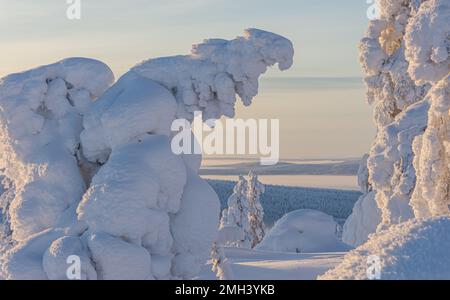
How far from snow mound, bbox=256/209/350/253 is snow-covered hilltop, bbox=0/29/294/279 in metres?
13.7

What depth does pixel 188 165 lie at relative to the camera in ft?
51.7

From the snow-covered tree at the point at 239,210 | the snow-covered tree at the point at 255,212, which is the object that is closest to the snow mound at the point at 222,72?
the snow-covered tree at the point at 255,212

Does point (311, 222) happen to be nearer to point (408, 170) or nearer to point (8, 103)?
point (408, 170)

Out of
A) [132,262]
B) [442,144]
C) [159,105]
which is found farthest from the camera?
[159,105]

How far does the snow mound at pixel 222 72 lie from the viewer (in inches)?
614

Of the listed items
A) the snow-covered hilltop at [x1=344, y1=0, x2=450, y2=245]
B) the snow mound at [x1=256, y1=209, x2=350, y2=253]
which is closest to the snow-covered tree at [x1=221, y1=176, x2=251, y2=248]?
the snow mound at [x1=256, y1=209, x2=350, y2=253]

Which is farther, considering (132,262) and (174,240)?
(174,240)

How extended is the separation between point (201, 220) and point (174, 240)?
2.20ft

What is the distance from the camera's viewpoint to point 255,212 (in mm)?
50312

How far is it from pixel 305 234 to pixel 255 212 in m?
20.9

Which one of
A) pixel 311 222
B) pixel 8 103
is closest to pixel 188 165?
pixel 8 103

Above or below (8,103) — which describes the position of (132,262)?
below

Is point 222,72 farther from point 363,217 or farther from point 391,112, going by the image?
point 363,217
